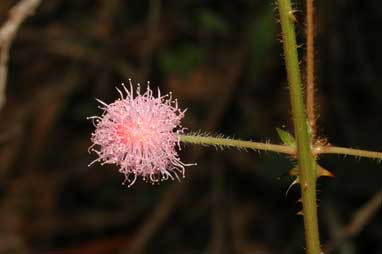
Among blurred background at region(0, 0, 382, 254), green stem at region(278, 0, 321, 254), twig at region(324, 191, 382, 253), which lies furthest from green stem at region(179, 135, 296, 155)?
blurred background at region(0, 0, 382, 254)

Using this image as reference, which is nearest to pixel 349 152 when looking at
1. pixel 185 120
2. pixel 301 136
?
pixel 301 136

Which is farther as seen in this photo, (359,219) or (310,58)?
(359,219)

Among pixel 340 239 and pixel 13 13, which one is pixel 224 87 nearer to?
pixel 340 239

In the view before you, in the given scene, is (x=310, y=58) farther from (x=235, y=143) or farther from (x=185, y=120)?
(x=185, y=120)

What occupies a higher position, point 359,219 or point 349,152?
point 359,219

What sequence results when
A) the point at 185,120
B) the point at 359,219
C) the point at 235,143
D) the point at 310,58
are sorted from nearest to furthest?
1. the point at 235,143
2. the point at 310,58
3. the point at 359,219
4. the point at 185,120

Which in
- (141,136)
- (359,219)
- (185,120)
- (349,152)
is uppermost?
(185,120)

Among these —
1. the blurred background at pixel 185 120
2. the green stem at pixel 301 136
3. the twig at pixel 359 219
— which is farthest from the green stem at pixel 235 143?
the blurred background at pixel 185 120
